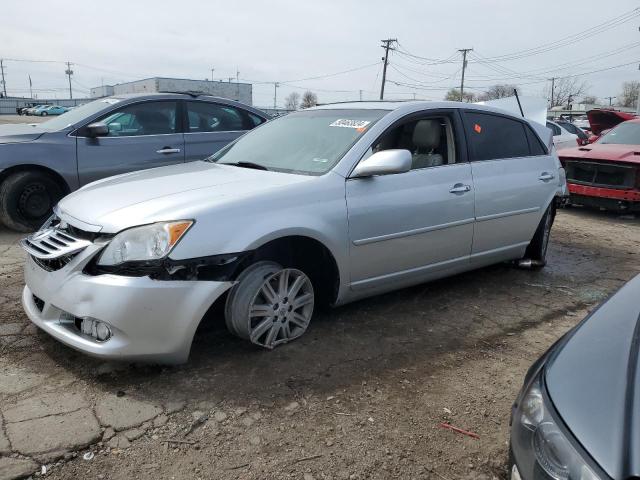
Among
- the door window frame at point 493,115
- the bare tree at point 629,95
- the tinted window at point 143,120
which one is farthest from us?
the bare tree at point 629,95

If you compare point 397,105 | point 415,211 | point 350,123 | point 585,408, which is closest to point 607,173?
point 397,105

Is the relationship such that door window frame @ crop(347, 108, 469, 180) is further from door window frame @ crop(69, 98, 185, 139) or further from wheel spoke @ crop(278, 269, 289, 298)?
door window frame @ crop(69, 98, 185, 139)

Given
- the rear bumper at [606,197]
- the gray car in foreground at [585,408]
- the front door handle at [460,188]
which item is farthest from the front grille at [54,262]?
the rear bumper at [606,197]

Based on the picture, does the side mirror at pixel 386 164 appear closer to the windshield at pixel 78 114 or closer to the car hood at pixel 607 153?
the windshield at pixel 78 114

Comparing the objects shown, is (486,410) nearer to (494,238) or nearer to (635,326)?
(635,326)

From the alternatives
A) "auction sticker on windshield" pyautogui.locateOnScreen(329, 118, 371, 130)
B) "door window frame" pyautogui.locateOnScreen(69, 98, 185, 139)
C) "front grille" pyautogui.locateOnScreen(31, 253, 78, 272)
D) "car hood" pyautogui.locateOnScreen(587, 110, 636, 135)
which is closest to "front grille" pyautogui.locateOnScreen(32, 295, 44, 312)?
"front grille" pyautogui.locateOnScreen(31, 253, 78, 272)

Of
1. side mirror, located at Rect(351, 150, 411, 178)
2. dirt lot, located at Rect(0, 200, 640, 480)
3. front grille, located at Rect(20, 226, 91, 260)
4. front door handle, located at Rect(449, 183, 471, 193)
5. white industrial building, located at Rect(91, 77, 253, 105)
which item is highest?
white industrial building, located at Rect(91, 77, 253, 105)

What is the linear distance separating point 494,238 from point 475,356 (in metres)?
1.40

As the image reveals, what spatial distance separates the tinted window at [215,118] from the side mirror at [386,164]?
3729 mm

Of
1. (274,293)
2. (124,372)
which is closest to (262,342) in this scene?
(274,293)

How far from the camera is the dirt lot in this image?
237 cm

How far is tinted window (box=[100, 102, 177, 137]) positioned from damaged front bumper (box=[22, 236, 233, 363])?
12.3 feet

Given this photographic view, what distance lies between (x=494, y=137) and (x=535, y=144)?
65 cm

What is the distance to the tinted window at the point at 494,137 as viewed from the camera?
4.43 m
